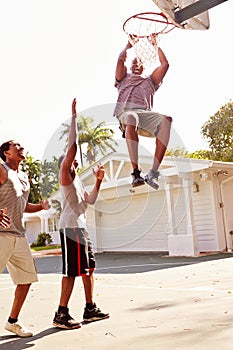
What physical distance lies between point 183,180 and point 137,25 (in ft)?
36.8

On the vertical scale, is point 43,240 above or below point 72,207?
below

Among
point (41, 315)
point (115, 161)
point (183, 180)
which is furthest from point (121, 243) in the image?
point (41, 315)

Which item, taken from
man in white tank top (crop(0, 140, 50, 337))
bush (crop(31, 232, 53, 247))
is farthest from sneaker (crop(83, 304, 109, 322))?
bush (crop(31, 232, 53, 247))

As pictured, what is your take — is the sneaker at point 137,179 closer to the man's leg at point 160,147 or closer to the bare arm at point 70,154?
the man's leg at point 160,147

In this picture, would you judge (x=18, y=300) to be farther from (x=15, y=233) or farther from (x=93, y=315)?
(x=93, y=315)

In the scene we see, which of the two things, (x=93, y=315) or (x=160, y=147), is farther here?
(x=93, y=315)

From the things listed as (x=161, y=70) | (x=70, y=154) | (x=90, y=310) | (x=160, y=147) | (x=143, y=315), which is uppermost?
(x=161, y=70)

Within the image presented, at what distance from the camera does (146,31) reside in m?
3.58

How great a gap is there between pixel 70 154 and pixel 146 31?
1282 mm

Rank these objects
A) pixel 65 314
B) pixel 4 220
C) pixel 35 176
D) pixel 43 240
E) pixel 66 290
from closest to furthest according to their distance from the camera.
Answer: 1. pixel 4 220
2. pixel 65 314
3. pixel 66 290
4. pixel 35 176
5. pixel 43 240

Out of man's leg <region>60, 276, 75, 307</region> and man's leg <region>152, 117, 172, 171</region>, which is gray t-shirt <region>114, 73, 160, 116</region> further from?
man's leg <region>60, 276, 75, 307</region>

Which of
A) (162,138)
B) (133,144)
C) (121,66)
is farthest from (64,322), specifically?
(121,66)

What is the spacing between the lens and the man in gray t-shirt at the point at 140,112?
125 inches

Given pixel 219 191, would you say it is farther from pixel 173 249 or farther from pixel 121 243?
pixel 121 243
